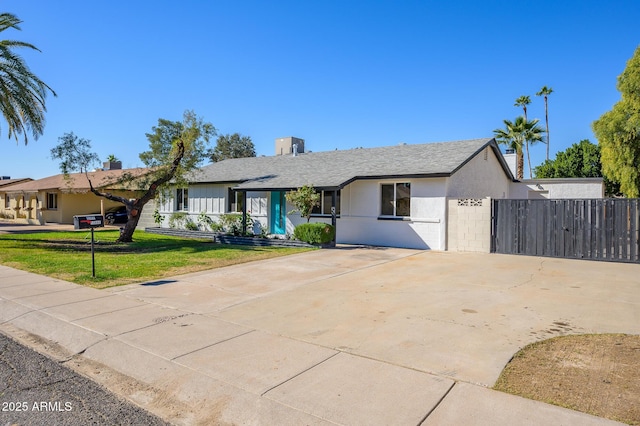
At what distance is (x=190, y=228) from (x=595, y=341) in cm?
2100

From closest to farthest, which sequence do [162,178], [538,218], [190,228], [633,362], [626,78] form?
[633,362] → [538,218] → [162,178] → [626,78] → [190,228]

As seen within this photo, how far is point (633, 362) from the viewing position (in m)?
4.46

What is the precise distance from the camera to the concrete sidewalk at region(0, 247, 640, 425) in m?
3.63

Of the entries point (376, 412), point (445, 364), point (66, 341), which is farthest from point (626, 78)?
point (66, 341)

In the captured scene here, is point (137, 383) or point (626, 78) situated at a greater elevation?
point (626, 78)


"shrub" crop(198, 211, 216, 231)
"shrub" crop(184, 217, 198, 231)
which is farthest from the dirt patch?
"shrub" crop(184, 217, 198, 231)

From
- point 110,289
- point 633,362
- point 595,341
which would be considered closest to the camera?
point 633,362

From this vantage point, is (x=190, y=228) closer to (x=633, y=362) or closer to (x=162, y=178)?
(x=162, y=178)

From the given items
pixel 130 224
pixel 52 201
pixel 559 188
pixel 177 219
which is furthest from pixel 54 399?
pixel 52 201

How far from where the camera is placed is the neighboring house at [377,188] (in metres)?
15.6

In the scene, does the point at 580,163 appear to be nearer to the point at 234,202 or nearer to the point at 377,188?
the point at 377,188

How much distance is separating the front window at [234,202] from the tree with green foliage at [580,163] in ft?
96.2

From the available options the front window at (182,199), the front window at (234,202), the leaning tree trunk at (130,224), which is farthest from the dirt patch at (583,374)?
the front window at (182,199)

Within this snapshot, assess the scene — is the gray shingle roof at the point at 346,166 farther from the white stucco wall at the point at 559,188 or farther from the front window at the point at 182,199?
the white stucco wall at the point at 559,188
